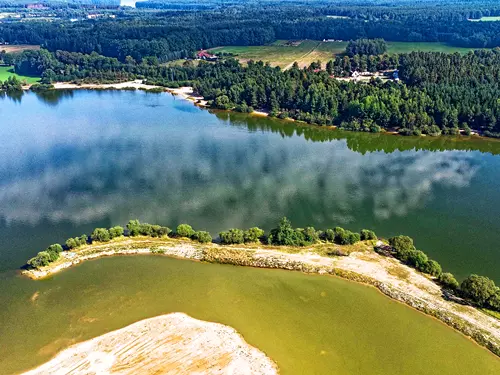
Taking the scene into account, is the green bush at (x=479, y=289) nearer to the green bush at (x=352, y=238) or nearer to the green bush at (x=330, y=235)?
the green bush at (x=352, y=238)

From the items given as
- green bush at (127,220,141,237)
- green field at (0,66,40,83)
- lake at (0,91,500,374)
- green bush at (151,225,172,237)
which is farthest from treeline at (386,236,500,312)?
green field at (0,66,40,83)

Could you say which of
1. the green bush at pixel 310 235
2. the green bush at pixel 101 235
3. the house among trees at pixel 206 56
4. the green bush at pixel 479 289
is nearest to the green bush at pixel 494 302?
the green bush at pixel 479 289

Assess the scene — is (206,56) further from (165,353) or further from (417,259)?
(165,353)

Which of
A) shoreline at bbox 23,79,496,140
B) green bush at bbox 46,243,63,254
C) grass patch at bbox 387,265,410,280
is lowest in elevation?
grass patch at bbox 387,265,410,280

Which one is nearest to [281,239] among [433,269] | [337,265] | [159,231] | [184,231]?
[337,265]

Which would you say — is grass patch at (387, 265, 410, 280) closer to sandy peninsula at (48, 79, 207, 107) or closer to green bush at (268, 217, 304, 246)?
green bush at (268, 217, 304, 246)
